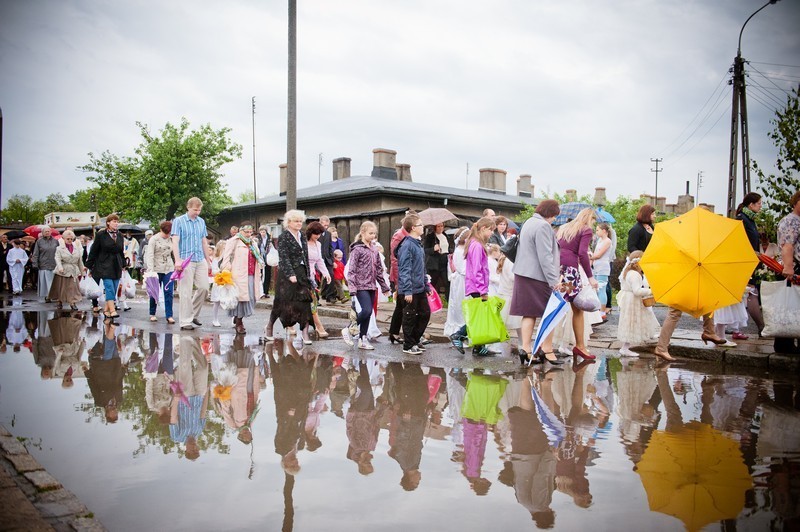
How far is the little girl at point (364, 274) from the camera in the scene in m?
9.56

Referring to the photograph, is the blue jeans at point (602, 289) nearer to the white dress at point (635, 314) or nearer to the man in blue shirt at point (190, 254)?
the white dress at point (635, 314)

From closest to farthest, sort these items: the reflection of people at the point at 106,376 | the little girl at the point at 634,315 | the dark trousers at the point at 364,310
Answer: the reflection of people at the point at 106,376
the little girl at the point at 634,315
the dark trousers at the point at 364,310

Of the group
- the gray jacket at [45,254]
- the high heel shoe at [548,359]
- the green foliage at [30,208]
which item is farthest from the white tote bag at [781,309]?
the green foliage at [30,208]

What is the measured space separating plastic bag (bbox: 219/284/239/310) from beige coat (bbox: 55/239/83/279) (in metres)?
6.36

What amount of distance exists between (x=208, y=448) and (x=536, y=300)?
4668 millimetres

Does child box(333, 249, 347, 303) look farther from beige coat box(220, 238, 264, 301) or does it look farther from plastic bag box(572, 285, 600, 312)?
plastic bag box(572, 285, 600, 312)

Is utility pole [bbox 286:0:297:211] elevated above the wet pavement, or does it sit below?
above

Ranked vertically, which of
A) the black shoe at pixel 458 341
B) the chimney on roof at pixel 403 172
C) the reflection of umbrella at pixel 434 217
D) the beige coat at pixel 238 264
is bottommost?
the black shoe at pixel 458 341

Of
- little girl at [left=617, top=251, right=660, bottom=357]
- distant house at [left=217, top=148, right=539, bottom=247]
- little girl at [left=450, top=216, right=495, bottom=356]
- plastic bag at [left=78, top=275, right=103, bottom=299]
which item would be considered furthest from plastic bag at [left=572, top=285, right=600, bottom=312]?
distant house at [left=217, top=148, right=539, bottom=247]

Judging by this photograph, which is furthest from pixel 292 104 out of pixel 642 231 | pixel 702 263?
pixel 702 263

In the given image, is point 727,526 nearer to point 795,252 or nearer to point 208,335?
point 795,252

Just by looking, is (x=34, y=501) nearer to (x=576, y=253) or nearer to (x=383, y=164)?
(x=576, y=253)

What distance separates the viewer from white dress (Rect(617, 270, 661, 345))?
8.95 meters

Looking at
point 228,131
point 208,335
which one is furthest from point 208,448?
point 228,131
